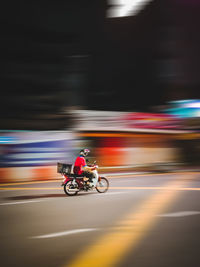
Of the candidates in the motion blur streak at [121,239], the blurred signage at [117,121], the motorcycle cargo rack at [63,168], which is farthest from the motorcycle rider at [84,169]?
the blurred signage at [117,121]

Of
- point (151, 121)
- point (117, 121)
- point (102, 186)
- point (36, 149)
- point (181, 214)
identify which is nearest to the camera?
point (181, 214)

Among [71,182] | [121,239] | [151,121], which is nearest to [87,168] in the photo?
[71,182]

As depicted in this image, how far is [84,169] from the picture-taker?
11.2 metres

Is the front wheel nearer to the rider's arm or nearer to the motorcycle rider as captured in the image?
the motorcycle rider

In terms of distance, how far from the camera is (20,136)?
1523 centimetres

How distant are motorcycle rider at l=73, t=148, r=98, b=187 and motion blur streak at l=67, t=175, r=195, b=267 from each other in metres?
2.50

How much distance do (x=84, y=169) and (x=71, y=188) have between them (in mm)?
689

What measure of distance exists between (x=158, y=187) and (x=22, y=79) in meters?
19.0

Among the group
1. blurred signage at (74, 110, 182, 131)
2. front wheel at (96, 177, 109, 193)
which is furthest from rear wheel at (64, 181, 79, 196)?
blurred signage at (74, 110, 182, 131)

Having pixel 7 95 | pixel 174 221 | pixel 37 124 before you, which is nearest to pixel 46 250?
pixel 174 221

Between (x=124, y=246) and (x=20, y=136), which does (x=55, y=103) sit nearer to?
(x=20, y=136)

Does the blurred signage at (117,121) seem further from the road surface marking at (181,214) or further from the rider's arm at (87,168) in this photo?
the road surface marking at (181,214)

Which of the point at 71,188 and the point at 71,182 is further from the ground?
the point at 71,182

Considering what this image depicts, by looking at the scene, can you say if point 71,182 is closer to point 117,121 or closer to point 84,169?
point 84,169
